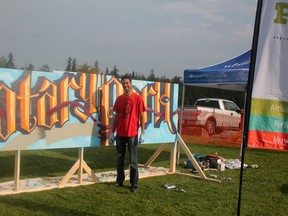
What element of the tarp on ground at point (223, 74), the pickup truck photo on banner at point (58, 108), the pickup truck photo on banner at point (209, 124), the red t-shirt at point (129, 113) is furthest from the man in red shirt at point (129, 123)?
the pickup truck photo on banner at point (209, 124)

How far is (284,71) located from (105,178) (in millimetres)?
5304

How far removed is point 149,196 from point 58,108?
2.41 m

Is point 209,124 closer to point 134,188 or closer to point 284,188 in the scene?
point 284,188

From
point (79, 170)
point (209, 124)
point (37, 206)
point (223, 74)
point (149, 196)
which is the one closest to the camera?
point (37, 206)

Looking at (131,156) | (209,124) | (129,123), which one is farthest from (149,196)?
(209,124)

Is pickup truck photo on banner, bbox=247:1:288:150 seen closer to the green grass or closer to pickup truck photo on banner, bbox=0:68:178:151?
the green grass

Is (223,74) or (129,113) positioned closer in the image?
(129,113)

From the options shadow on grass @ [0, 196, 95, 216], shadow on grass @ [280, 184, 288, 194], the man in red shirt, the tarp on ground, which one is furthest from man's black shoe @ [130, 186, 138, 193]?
the tarp on ground

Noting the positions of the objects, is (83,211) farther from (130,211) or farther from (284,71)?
(284,71)

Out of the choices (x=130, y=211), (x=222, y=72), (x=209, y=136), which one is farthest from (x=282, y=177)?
(x=209, y=136)

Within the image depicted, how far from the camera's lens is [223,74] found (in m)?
12.9

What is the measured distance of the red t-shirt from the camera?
24.6ft

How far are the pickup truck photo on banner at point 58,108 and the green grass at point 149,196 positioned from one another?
96 centimetres

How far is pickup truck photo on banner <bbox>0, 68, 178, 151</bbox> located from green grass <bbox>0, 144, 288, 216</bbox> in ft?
3.15
